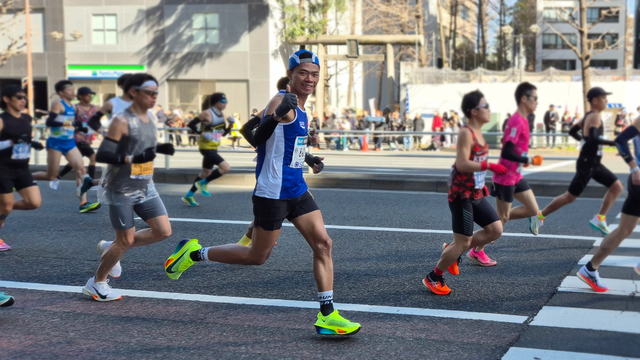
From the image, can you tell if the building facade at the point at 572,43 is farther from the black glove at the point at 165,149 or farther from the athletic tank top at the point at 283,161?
the athletic tank top at the point at 283,161

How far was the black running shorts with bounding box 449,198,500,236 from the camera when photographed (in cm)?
598

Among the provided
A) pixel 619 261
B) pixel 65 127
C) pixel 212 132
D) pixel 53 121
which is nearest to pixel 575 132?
pixel 619 261

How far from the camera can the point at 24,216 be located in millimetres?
10414

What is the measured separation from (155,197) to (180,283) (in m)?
1.04

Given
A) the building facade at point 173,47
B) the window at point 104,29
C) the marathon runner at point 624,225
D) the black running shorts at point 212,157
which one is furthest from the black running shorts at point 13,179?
the window at point 104,29

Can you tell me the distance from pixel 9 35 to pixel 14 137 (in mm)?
36981

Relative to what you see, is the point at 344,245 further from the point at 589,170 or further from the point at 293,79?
the point at 293,79

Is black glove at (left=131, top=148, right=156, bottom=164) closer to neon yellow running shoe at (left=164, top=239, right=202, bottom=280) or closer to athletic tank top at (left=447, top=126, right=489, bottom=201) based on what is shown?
neon yellow running shoe at (left=164, top=239, right=202, bottom=280)

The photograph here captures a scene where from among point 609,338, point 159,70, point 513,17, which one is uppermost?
point 513,17

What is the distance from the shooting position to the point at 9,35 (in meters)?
40.8

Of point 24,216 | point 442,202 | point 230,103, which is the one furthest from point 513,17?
point 24,216

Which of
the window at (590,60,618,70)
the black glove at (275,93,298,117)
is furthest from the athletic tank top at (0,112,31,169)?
the window at (590,60,618,70)

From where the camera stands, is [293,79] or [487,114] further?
[487,114]

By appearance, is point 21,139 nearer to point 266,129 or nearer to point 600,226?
point 266,129
